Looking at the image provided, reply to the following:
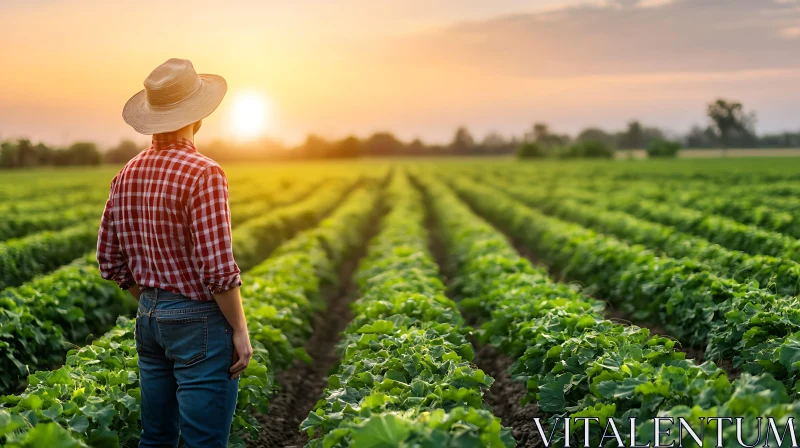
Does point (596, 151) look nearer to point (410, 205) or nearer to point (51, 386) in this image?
point (410, 205)

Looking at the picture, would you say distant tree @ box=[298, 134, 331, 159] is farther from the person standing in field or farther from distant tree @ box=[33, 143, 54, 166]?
the person standing in field

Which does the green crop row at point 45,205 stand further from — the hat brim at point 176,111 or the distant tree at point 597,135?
the distant tree at point 597,135

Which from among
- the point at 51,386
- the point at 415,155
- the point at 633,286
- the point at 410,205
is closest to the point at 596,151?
the point at 415,155

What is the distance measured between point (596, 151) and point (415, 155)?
44490mm

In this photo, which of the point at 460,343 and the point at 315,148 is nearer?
the point at 460,343

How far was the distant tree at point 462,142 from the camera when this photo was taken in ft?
467

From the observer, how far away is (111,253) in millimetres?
3809

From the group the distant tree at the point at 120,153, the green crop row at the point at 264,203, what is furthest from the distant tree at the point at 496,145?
the green crop row at the point at 264,203

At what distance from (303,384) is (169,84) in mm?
5129

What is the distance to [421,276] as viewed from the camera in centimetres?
859

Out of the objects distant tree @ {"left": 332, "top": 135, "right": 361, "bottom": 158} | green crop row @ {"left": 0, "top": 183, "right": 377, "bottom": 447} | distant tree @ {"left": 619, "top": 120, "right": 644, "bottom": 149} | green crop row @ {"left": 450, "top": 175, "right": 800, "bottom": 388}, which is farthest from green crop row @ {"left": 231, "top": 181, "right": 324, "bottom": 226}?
distant tree @ {"left": 619, "top": 120, "right": 644, "bottom": 149}

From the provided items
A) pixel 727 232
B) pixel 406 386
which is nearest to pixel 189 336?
pixel 406 386

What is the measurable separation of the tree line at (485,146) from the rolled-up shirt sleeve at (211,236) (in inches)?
3488

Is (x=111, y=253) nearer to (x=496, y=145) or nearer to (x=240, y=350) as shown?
(x=240, y=350)
